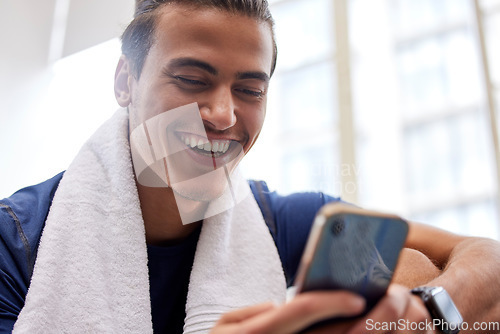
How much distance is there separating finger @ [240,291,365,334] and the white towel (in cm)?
39

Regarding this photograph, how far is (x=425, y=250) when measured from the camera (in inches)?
28.9

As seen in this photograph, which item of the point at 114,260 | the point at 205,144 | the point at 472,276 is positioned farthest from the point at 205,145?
the point at 472,276

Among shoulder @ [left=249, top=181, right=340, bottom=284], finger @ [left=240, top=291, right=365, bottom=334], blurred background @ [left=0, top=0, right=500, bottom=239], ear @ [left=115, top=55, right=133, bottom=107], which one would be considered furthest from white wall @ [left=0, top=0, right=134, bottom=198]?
finger @ [left=240, top=291, right=365, bottom=334]

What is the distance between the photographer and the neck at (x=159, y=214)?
0.80m

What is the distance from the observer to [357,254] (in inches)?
13.2

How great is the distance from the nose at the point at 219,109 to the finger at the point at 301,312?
1.37 feet

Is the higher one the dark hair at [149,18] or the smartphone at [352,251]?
the dark hair at [149,18]

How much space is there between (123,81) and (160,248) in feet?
0.97

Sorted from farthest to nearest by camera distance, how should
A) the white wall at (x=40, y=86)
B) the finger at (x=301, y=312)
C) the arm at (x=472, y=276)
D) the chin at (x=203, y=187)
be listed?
the white wall at (x=40, y=86) → the chin at (x=203, y=187) → the arm at (x=472, y=276) → the finger at (x=301, y=312)

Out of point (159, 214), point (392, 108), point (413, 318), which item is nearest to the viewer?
point (413, 318)

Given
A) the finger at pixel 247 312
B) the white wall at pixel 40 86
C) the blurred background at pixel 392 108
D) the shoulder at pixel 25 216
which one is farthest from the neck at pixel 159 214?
the blurred background at pixel 392 108

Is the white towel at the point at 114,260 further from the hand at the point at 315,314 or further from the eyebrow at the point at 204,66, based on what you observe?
the hand at the point at 315,314

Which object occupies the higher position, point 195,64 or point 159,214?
point 195,64

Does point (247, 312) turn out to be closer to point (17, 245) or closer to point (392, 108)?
point (17, 245)
